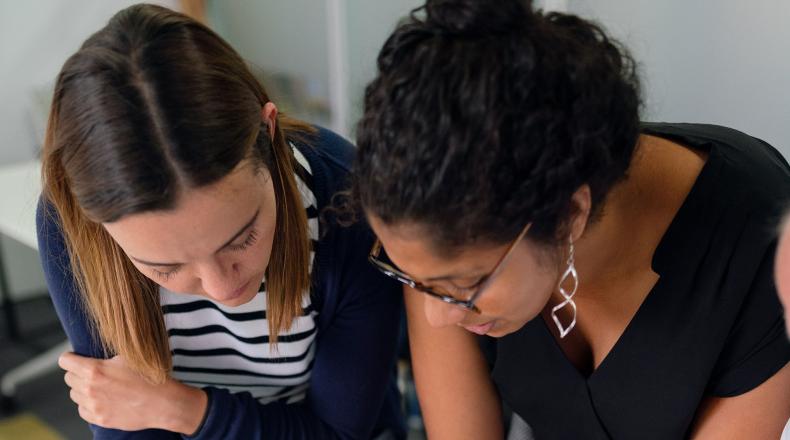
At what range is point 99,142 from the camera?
87cm

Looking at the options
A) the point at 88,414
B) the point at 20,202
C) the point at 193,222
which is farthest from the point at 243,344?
the point at 20,202

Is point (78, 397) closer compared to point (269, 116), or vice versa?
point (269, 116)

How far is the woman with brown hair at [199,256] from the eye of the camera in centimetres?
88

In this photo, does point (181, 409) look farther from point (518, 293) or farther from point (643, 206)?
point (643, 206)

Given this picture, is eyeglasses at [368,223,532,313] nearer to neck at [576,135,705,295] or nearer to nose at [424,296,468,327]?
nose at [424,296,468,327]

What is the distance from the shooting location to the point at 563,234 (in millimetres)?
857

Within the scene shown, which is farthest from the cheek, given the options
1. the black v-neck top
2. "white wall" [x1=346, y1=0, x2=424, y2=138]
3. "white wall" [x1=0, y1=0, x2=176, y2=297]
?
"white wall" [x1=0, y1=0, x2=176, y2=297]

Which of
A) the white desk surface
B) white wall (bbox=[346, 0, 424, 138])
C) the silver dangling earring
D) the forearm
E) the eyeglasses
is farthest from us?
white wall (bbox=[346, 0, 424, 138])

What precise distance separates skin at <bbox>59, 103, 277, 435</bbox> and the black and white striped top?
92mm

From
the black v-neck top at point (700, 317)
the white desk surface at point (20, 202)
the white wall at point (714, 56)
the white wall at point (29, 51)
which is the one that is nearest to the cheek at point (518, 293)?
the black v-neck top at point (700, 317)

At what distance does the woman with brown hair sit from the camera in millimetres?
877

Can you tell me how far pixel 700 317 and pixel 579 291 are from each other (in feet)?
0.54

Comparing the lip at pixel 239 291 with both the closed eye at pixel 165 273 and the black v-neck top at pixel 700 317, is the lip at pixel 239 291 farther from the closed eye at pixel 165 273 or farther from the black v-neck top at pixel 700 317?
the black v-neck top at pixel 700 317

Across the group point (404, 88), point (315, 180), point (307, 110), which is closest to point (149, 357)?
point (315, 180)
